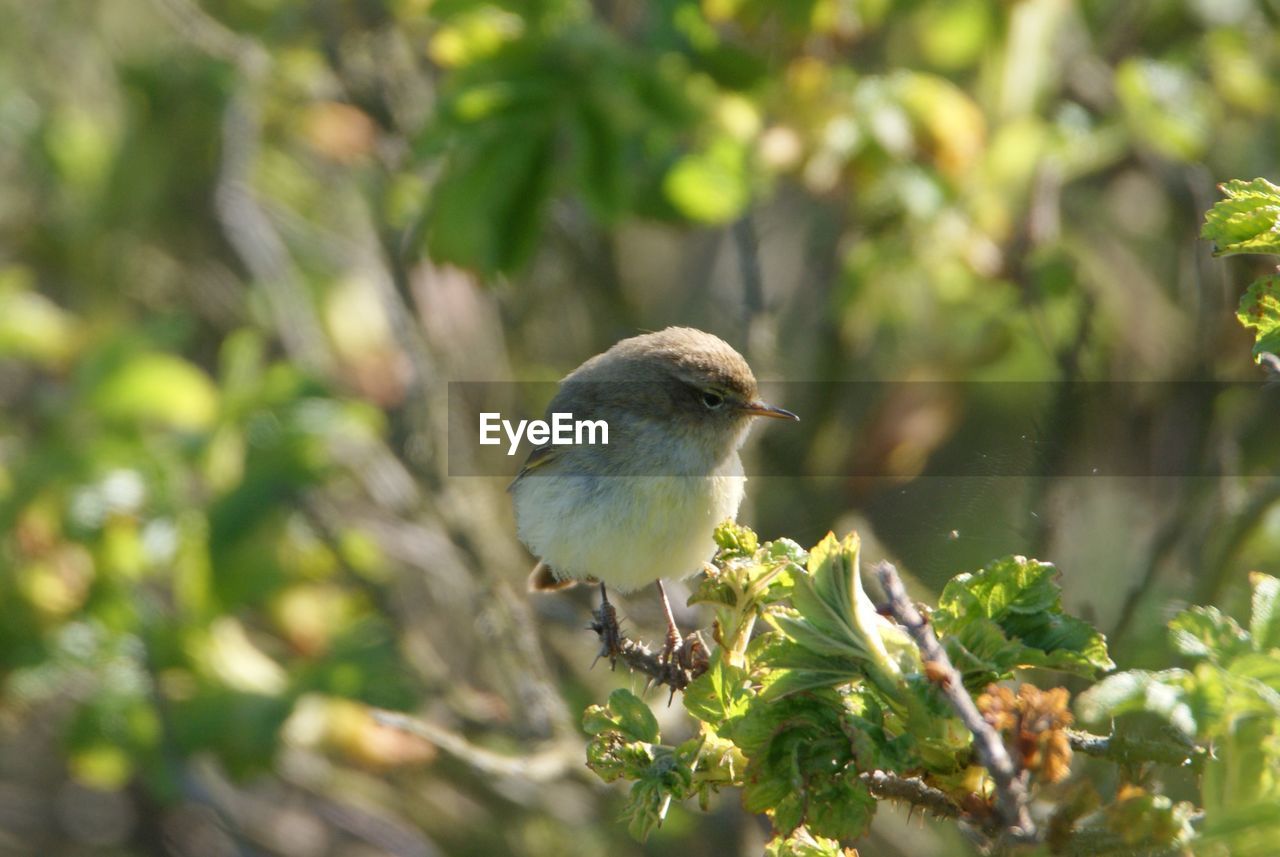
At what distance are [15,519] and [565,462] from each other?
6.52 ft

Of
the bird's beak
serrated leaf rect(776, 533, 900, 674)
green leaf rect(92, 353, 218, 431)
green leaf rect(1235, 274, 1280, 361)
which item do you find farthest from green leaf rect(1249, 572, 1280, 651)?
green leaf rect(92, 353, 218, 431)

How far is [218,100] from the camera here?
193 inches

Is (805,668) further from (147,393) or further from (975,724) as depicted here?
(147,393)

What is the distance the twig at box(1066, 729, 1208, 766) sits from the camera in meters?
1.33

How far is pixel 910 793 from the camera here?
A: 56.2 inches

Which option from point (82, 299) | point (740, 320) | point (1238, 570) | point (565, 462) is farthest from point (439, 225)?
point (82, 299)

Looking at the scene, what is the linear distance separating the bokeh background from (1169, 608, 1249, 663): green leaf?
1.22 m

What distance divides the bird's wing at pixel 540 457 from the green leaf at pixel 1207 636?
1.89 meters

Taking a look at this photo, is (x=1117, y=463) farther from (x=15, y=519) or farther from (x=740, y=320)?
(x=15, y=519)

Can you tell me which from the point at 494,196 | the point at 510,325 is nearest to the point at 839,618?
the point at 494,196

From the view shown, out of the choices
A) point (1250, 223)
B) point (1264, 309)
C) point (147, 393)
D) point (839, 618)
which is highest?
point (1250, 223)

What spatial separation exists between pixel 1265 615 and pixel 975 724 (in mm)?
361

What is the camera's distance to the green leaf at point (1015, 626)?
4.49 ft

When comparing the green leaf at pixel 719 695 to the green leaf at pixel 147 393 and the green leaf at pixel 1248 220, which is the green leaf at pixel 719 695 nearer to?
the green leaf at pixel 1248 220
